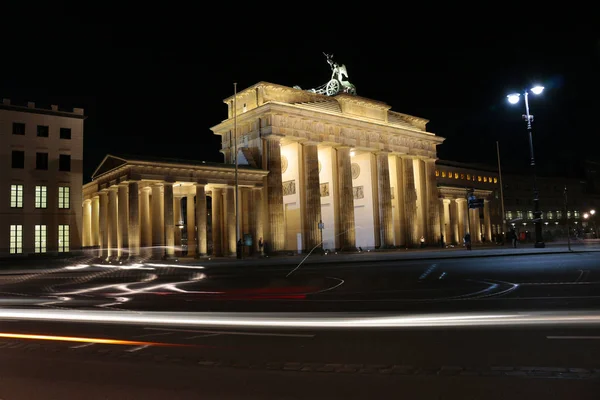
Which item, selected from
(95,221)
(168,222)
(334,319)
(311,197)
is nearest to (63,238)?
(95,221)

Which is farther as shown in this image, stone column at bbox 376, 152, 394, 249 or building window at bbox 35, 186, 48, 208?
stone column at bbox 376, 152, 394, 249

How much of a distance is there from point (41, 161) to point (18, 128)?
3.41 m

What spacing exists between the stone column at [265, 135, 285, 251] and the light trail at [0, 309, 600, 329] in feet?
120

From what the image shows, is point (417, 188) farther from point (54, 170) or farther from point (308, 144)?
point (54, 170)

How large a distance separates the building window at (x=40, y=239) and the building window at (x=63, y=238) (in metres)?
1.26

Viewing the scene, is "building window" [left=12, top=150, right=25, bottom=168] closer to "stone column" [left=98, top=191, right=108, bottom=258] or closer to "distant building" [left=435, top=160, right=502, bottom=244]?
"stone column" [left=98, top=191, right=108, bottom=258]

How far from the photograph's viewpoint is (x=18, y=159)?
146ft

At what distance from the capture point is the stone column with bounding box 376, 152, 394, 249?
59594 mm

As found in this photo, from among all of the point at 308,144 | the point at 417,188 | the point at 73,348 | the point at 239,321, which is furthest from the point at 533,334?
the point at 417,188

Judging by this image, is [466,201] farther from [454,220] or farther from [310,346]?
[310,346]

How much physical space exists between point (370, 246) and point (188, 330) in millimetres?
51583

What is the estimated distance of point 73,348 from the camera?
8.72 m

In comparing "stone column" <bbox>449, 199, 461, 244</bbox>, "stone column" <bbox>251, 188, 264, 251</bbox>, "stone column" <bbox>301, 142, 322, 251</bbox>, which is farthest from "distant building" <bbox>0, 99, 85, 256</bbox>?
"stone column" <bbox>449, 199, 461, 244</bbox>

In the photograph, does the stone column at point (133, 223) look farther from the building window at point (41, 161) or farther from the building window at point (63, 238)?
the building window at point (41, 161)
